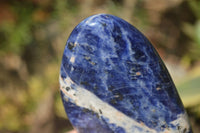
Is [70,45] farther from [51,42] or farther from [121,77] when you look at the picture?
[51,42]

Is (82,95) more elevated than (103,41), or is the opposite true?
(103,41)

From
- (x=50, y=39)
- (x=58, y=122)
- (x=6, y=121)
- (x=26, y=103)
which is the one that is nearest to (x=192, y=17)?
(x=50, y=39)

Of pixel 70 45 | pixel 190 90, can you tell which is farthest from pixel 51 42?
pixel 70 45

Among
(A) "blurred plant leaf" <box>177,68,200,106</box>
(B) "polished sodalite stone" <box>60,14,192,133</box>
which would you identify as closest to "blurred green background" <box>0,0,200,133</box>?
(A) "blurred plant leaf" <box>177,68,200,106</box>

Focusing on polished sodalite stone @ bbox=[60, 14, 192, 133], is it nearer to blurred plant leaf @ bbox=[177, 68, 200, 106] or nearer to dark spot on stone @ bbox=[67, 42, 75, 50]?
dark spot on stone @ bbox=[67, 42, 75, 50]

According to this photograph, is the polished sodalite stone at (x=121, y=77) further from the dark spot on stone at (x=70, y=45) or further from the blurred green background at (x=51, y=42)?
the blurred green background at (x=51, y=42)

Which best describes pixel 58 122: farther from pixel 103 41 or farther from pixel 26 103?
pixel 103 41
